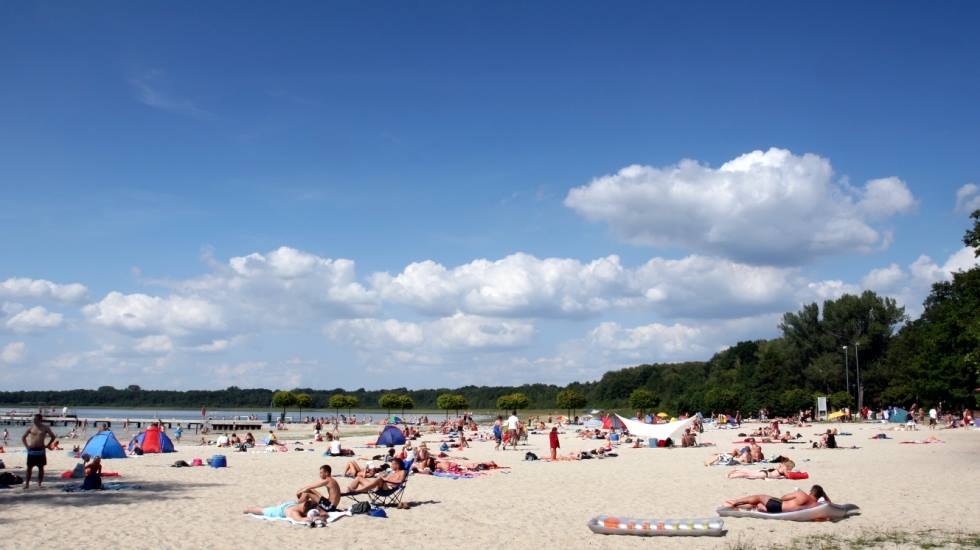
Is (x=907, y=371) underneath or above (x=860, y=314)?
underneath

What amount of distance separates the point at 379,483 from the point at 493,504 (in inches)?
82.0

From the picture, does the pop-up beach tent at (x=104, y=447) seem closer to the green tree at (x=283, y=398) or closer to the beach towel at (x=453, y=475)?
the beach towel at (x=453, y=475)

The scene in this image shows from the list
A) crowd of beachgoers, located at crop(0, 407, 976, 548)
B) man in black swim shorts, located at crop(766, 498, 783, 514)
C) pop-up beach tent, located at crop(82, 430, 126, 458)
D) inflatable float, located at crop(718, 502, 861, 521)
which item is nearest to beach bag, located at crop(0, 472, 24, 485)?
crowd of beachgoers, located at crop(0, 407, 976, 548)

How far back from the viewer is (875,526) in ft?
33.6

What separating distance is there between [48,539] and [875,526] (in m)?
10.5

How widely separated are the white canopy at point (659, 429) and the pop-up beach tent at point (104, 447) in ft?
60.2

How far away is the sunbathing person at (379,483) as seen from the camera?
11867 mm

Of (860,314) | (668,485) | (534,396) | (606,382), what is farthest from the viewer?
(534,396)

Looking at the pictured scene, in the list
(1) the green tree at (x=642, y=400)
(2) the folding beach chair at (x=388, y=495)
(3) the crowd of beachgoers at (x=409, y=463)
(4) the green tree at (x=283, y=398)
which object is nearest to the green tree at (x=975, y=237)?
(3) the crowd of beachgoers at (x=409, y=463)

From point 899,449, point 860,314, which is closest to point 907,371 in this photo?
point 860,314

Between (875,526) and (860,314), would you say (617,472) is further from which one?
(860,314)

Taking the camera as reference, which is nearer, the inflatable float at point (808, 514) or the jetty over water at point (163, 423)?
the inflatable float at point (808, 514)

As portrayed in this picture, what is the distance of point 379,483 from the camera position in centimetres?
1199

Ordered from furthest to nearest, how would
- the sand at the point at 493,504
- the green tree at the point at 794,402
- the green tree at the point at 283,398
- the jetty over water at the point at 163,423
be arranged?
the green tree at the point at 283,398 → the jetty over water at the point at 163,423 → the green tree at the point at 794,402 → the sand at the point at 493,504
